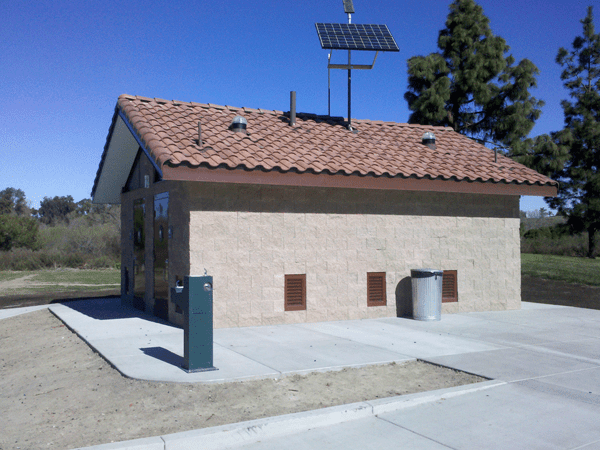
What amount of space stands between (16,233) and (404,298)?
34.9 m

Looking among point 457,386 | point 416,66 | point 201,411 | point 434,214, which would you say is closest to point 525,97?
point 416,66

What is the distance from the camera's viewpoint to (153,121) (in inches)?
489

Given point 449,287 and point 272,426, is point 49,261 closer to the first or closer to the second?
point 449,287

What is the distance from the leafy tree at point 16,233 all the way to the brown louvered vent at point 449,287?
3502 centimetres

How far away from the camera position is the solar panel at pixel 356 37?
51.2 feet

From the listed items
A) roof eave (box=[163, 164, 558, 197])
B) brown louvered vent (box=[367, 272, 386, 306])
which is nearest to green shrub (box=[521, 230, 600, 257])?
roof eave (box=[163, 164, 558, 197])

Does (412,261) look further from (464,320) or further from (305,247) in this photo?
(305,247)

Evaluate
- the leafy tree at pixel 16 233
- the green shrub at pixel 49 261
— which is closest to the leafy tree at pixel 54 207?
the leafy tree at pixel 16 233

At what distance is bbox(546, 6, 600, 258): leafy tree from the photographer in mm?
37594

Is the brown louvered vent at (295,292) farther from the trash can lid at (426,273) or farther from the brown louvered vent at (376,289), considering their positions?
the trash can lid at (426,273)

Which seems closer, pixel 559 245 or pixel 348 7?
pixel 348 7

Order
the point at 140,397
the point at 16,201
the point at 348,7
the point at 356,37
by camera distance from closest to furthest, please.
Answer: the point at 140,397 → the point at 356,37 → the point at 348,7 → the point at 16,201

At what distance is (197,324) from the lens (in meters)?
7.51

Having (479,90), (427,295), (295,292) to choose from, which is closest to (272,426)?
(295,292)
